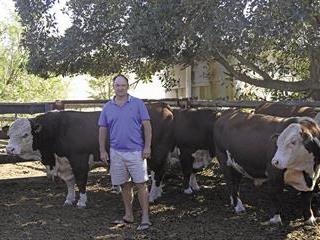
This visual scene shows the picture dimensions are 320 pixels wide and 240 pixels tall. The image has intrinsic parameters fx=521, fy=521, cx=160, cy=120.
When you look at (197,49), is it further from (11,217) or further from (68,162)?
(11,217)

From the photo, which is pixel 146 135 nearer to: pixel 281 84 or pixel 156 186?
pixel 156 186

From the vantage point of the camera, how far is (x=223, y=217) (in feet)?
21.8

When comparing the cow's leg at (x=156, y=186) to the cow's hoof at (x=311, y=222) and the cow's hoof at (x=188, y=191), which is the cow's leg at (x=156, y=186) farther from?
the cow's hoof at (x=311, y=222)

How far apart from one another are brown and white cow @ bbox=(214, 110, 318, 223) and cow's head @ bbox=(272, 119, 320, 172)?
3 centimetres

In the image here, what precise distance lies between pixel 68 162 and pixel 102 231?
1.96 m

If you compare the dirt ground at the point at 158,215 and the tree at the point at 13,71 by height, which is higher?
the tree at the point at 13,71

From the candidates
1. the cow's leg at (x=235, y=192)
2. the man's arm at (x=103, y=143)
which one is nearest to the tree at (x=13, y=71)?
the cow's leg at (x=235, y=192)

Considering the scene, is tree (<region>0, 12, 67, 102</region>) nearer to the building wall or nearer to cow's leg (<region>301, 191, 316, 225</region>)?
the building wall

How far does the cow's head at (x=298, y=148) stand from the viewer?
18.8 feet

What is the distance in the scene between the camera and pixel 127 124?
19.7ft

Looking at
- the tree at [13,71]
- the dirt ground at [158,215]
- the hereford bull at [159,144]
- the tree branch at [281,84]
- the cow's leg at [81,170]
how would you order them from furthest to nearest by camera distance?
the tree at [13,71] < the tree branch at [281,84] < the hereford bull at [159,144] < the cow's leg at [81,170] < the dirt ground at [158,215]

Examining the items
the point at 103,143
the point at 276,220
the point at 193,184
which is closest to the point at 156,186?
the point at 193,184

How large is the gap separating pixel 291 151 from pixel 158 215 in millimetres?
2038

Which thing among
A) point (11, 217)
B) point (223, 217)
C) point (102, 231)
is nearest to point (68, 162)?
point (11, 217)
